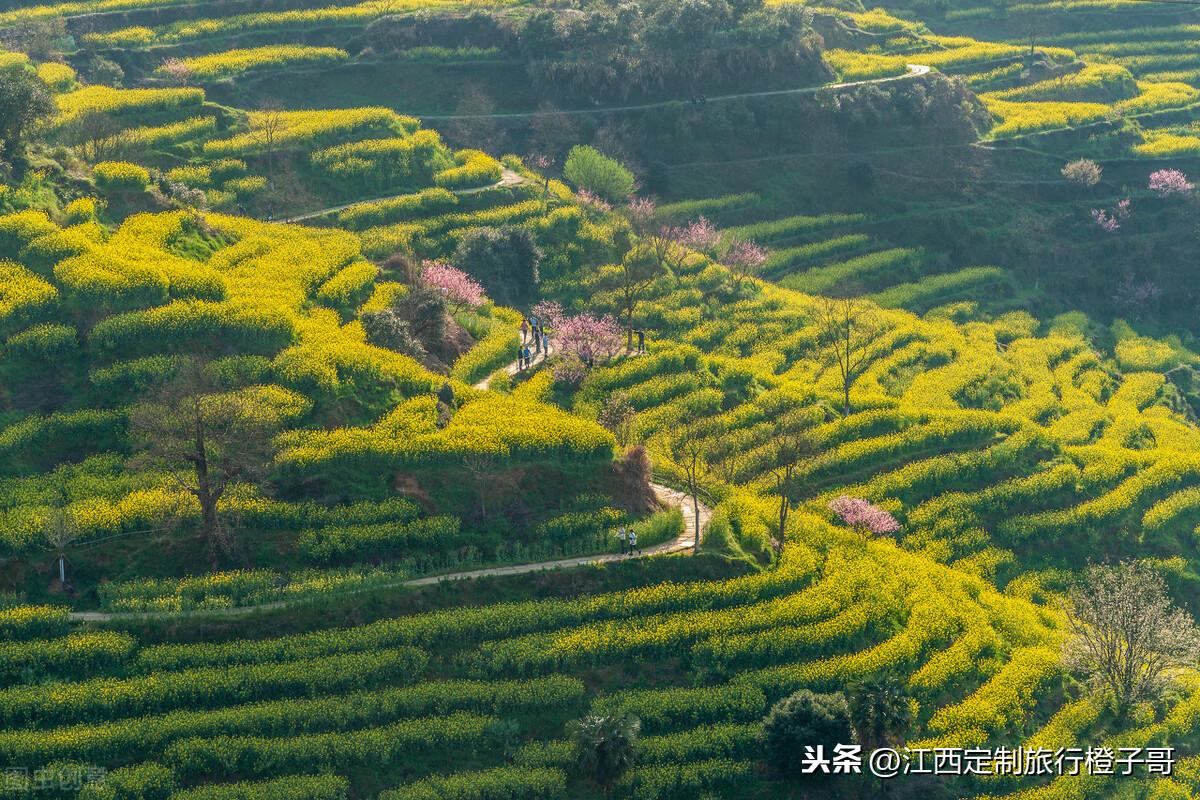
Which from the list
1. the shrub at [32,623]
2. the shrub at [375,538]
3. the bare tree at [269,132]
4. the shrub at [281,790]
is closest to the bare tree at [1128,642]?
the shrub at [375,538]

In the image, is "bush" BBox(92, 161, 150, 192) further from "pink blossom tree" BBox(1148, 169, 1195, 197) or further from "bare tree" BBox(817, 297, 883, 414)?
"pink blossom tree" BBox(1148, 169, 1195, 197)

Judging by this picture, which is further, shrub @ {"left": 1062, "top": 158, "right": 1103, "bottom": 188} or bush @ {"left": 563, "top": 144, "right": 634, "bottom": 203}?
shrub @ {"left": 1062, "top": 158, "right": 1103, "bottom": 188}

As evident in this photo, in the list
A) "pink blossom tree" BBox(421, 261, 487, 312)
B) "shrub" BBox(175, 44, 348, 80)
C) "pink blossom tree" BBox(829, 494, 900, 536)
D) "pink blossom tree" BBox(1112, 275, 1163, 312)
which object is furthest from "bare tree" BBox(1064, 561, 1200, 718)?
"shrub" BBox(175, 44, 348, 80)

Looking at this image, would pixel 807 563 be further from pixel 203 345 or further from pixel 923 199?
pixel 923 199

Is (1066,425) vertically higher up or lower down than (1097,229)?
lower down

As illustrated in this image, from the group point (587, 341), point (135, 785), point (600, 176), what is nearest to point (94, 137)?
point (600, 176)

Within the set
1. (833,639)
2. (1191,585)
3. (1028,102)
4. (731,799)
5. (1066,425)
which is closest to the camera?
(731,799)

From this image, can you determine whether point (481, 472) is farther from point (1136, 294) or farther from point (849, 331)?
point (1136, 294)

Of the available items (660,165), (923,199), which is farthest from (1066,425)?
(660,165)
